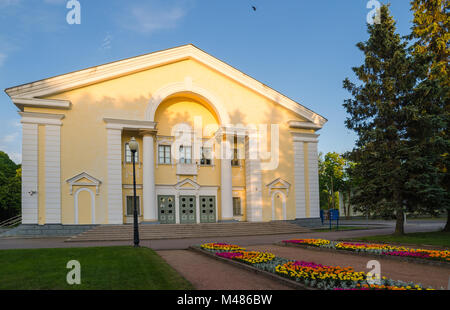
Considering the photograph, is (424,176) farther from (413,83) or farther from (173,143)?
(173,143)

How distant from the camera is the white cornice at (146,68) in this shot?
2442 centimetres

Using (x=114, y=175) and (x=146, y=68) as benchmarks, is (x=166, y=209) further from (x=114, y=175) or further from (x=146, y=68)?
(x=146, y=68)

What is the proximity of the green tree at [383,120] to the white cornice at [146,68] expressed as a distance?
1100cm

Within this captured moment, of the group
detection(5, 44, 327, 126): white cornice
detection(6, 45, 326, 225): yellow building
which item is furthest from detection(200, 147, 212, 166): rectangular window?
detection(5, 44, 327, 126): white cornice

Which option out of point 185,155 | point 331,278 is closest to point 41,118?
point 185,155

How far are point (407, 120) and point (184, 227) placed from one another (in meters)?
15.4

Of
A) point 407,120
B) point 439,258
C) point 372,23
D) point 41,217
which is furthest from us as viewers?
point 41,217

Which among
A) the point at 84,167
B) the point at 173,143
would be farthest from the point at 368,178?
the point at 84,167

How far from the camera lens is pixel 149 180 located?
1061 inches

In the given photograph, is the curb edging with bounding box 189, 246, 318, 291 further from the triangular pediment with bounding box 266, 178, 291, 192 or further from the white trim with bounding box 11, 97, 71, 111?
the triangular pediment with bounding box 266, 178, 291, 192

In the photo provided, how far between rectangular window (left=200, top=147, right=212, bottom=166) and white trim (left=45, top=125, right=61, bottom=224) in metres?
11.2

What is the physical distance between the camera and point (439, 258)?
35.4 ft

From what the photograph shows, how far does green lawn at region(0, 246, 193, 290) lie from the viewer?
7.40 metres

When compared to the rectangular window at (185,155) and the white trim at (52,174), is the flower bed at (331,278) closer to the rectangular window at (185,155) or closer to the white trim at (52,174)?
the white trim at (52,174)
